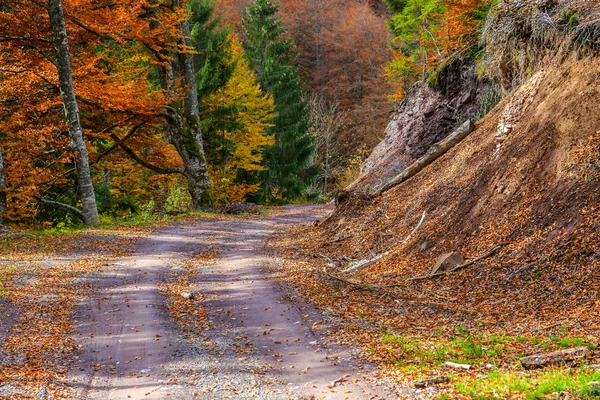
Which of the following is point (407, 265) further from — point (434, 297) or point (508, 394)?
point (508, 394)

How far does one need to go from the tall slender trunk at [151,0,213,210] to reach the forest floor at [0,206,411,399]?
11507mm

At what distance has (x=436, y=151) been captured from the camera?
57.2 ft

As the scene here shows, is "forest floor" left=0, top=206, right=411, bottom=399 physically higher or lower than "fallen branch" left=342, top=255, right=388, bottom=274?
higher

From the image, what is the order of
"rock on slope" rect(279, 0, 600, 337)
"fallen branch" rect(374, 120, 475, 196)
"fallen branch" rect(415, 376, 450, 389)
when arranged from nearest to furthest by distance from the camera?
"fallen branch" rect(415, 376, 450, 389) < "rock on slope" rect(279, 0, 600, 337) < "fallen branch" rect(374, 120, 475, 196)

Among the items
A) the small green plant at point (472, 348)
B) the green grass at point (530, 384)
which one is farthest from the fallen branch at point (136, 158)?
the green grass at point (530, 384)

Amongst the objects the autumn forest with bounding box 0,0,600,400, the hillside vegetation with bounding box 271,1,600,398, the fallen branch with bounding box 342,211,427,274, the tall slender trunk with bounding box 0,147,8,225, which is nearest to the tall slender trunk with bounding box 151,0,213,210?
the autumn forest with bounding box 0,0,600,400

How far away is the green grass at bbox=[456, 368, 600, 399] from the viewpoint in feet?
17.4

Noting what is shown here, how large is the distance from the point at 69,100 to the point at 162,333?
1270cm

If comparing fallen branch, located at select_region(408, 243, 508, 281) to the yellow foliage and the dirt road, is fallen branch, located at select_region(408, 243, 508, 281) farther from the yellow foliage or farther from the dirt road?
the yellow foliage

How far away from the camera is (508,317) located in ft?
27.3

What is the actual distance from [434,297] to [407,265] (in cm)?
232

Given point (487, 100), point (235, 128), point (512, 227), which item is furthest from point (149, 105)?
point (512, 227)

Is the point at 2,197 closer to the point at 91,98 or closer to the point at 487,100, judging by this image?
the point at 91,98

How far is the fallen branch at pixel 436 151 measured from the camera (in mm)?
16845
